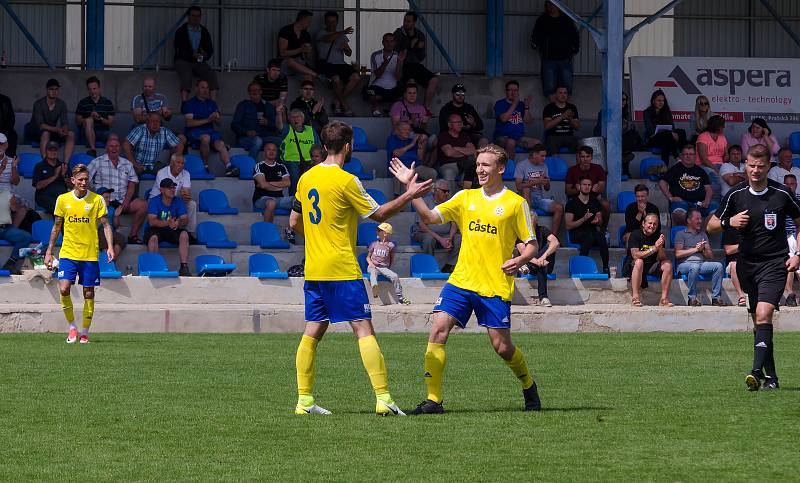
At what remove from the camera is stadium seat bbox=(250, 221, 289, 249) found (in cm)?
2249

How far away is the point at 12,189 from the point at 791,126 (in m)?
15.9

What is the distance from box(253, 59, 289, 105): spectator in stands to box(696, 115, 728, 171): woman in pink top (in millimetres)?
8051

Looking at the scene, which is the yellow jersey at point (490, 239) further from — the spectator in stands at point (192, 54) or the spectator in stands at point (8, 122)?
the spectator in stands at point (192, 54)

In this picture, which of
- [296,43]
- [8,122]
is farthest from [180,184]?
[296,43]

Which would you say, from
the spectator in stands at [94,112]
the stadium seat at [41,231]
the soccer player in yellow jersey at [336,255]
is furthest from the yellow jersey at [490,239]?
the spectator in stands at [94,112]

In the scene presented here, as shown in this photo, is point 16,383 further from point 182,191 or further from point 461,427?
point 182,191

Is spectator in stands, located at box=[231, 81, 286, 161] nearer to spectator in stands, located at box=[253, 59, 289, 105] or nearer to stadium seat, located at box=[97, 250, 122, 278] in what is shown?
spectator in stands, located at box=[253, 59, 289, 105]

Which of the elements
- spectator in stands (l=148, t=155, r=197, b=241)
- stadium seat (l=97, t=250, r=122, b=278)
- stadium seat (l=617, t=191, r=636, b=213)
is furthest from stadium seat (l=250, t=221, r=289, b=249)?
stadium seat (l=617, t=191, r=636, b=213)

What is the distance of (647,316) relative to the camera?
66.4 ft

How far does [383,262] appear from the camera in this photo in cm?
2112

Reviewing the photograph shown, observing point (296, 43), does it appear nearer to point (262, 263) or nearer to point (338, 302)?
point (262, 263)

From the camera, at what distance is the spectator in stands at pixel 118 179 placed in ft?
73.1

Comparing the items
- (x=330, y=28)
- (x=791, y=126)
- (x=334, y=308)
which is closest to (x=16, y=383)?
(x=334, y=308)

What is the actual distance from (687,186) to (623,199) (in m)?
1.18
